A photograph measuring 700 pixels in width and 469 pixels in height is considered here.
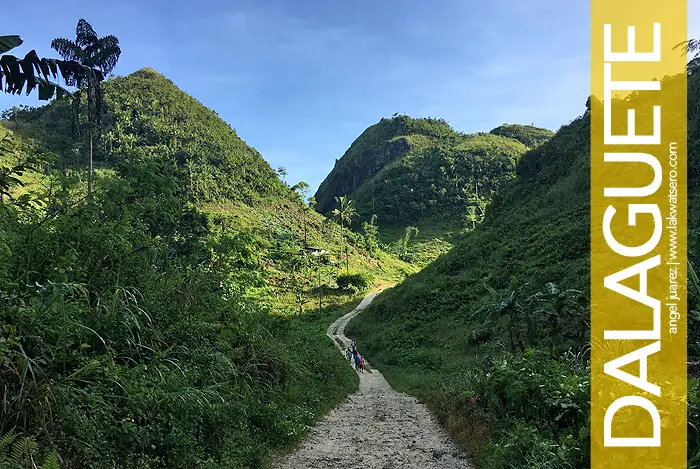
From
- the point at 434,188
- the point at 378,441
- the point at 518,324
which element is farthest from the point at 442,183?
the point at 378,441

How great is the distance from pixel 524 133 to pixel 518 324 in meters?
185

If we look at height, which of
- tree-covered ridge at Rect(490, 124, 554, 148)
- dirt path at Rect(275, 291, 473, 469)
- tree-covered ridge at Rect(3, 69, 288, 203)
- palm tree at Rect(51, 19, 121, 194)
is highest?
tree-covered ridge at Rect(490, 124, 554, 148)

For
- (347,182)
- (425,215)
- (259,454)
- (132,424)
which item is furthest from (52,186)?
(347,182)

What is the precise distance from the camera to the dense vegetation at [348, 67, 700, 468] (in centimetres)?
599

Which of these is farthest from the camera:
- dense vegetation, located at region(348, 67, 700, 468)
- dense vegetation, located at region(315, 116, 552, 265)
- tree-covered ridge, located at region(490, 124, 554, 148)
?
tree-covered ridge, located at region(490, 124, 554, 148)

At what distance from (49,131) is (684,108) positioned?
96126mm

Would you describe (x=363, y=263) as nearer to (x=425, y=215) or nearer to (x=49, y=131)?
(x=425, y=215)

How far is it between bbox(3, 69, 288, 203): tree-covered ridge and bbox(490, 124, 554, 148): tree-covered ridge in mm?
117199

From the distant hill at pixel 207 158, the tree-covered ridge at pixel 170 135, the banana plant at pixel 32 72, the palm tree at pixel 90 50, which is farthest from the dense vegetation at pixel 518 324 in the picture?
the tree-covered ridge at pixel 170 135

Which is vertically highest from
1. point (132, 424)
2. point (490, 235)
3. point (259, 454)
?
point (490, 235)

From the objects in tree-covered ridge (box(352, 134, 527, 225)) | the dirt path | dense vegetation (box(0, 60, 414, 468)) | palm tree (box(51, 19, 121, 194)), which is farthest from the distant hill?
dense vegetation (box(0, 60, 414, 468))

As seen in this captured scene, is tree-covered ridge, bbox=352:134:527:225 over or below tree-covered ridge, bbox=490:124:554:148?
below

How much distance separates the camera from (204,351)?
788 cm

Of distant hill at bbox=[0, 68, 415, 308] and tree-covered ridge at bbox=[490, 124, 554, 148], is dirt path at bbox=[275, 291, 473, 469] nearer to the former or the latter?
distant hill at bbox=[0, 68, 415, 308]
